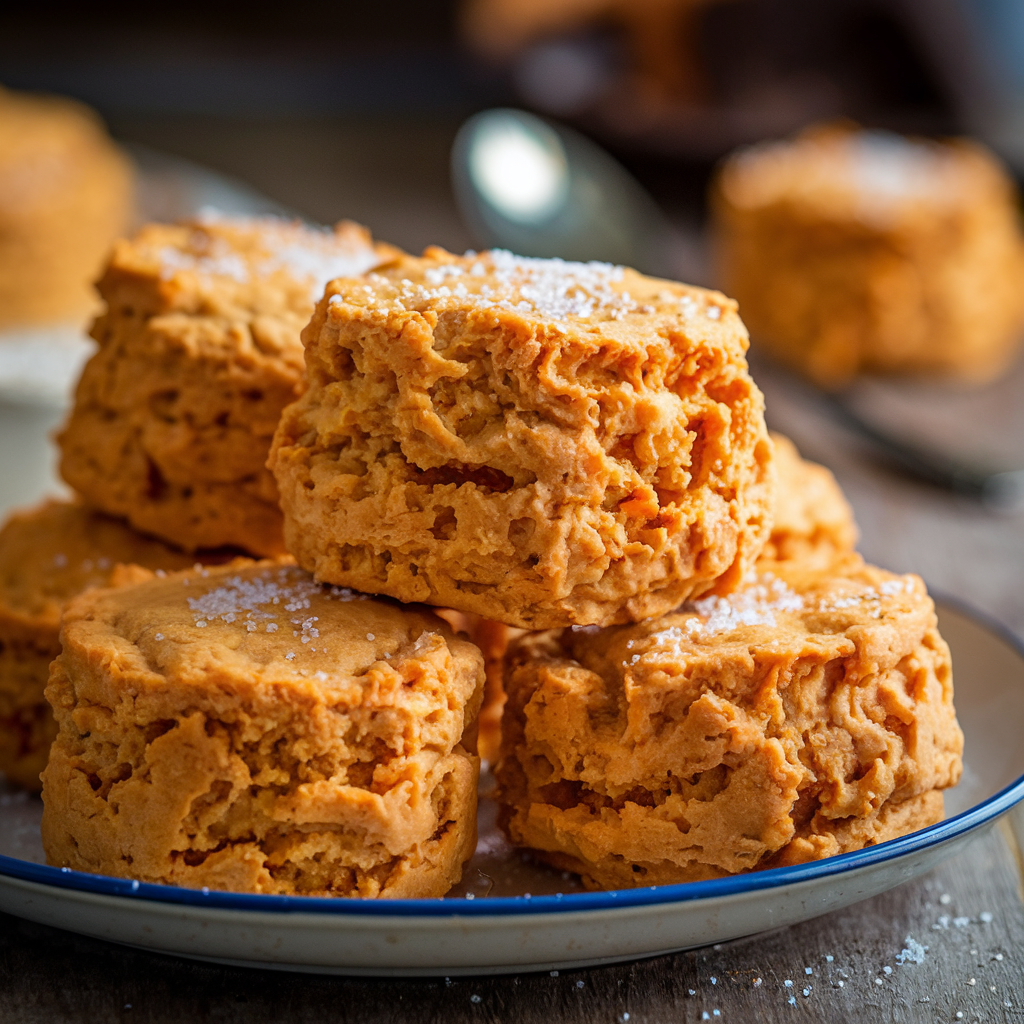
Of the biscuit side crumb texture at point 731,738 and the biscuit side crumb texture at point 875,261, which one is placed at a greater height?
the biscuit side crumb texture at point 731,738

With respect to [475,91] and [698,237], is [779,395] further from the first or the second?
[475,91]

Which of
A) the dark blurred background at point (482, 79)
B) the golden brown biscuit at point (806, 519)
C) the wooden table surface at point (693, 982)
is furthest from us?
the dark blurred background at point (482, 79)

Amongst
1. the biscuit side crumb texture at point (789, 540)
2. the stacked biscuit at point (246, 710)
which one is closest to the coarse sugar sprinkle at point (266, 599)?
the stacked biscuit at point (246, 710)

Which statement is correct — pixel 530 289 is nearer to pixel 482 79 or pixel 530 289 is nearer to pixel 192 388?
pixel 192 388

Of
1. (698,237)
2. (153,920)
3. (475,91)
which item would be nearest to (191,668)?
(153,920)

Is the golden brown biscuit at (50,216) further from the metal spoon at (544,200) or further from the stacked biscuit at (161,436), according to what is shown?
the stacked biscuit at (161,436)

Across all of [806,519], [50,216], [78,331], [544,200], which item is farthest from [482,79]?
[806,519]
